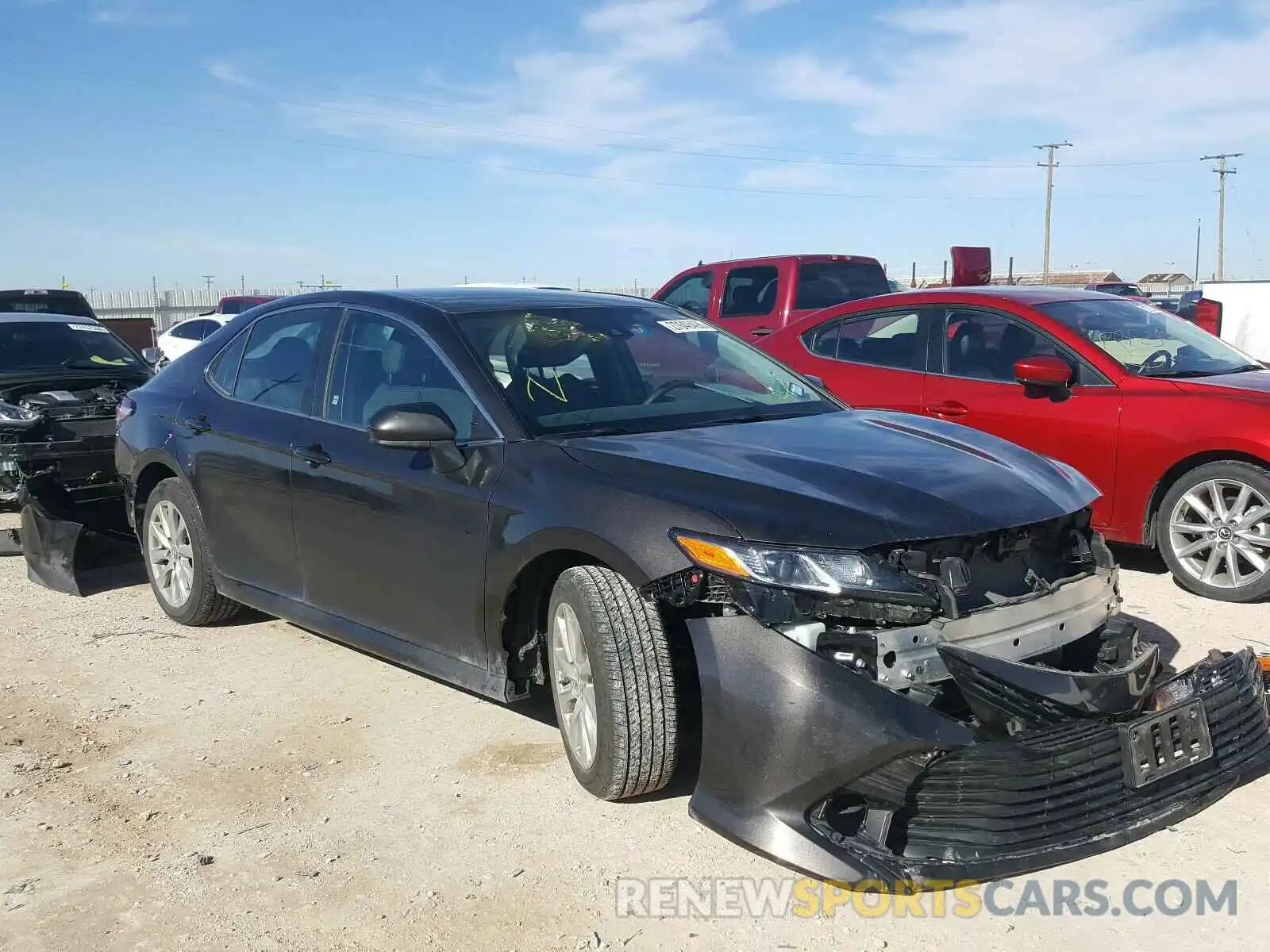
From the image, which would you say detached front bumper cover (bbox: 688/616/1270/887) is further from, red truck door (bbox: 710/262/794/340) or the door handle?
red truck door (bbox: 710/262/794/340)

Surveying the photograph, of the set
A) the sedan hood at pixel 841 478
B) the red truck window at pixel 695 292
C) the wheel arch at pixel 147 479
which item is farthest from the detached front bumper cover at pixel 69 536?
the red truck window at pixel 695 292

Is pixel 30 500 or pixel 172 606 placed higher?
pixel 30 500

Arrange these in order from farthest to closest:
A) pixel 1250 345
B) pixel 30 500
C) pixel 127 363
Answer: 1. pixel 1250 345
2. pixel 127 363
3. pixel 30 500

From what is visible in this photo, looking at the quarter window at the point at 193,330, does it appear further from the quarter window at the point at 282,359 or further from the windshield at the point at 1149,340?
the windshield at the point at 1149,340

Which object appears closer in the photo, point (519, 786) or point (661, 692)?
point (661, 692)

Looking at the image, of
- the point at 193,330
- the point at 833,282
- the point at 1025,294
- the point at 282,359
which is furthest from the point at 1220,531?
the point at 193,330

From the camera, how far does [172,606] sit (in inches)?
229

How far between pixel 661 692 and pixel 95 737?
239 centimetres

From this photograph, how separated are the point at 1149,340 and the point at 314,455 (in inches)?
184

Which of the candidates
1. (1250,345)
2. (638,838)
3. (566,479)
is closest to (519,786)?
(638,838)

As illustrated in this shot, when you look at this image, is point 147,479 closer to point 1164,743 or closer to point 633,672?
point 633,672

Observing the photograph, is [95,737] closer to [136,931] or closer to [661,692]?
[136,931]

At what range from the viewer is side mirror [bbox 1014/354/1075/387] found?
6.24 meters

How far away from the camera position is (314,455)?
4.55 meters
